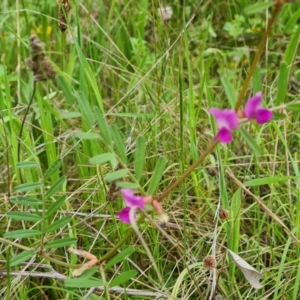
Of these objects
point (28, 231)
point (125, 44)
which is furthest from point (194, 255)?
point (125, 44)

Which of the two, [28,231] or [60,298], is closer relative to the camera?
[28,231]

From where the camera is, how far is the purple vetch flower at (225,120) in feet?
2.23

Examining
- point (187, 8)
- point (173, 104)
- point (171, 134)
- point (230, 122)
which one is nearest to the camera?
point (230, 122)

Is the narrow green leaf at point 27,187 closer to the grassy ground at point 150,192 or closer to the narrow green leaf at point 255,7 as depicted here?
the grassy ground at point 150,192

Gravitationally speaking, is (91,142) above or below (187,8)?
below

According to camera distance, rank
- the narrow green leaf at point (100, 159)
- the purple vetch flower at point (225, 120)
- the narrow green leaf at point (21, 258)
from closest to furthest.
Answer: the purple vetch flower at point (225, 120), the narrow green leaf at point (100, 159), the narrow green leaf at point (21, 258)

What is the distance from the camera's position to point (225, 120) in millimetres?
684

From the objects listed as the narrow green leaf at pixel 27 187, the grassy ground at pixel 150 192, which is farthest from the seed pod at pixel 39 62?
the narrow green leaf at pixel 27 187

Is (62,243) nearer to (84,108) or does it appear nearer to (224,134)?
(84,108)

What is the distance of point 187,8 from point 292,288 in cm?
124

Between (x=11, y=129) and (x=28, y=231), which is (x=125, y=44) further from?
(x=28, y=231)

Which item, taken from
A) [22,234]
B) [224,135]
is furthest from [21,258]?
[224,135]

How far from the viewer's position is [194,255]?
131 centimetres

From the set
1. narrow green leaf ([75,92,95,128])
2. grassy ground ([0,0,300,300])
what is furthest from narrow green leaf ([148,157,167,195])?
narrow green leaf ([75,92,95,128])
